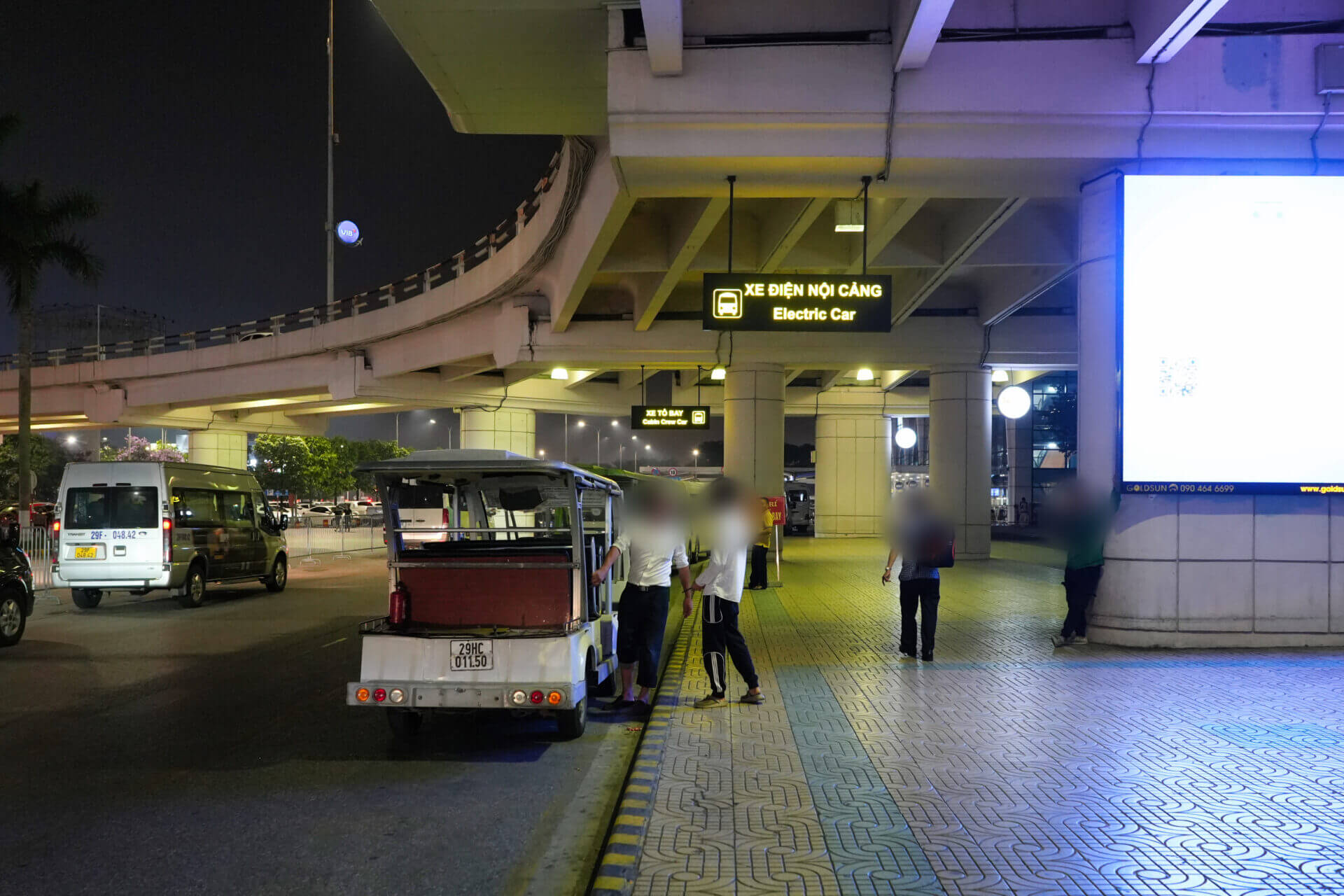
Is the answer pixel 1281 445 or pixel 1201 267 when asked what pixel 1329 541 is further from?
pixel 1201 267

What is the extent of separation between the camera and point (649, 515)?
800 centimetres

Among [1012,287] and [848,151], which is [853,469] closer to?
[1012,287]

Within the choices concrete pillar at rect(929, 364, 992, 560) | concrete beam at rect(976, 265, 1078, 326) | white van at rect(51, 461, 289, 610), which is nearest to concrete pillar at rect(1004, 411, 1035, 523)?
concrete pillar at rect(929, 364, 992, 560)

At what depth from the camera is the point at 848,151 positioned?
10.3 metres

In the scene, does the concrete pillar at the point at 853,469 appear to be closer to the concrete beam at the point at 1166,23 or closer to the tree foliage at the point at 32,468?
the concrete beam at the point at 1166,23

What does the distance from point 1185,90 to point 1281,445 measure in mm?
3901

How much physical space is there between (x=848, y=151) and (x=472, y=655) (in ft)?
22.2

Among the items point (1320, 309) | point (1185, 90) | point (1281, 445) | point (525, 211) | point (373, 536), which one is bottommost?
point (373, 536)

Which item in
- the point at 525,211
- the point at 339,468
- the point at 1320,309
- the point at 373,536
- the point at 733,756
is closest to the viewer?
the point at 733,756

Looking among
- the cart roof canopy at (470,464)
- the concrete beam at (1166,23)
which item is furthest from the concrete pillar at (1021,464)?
the cart roof canopy at (470,464)

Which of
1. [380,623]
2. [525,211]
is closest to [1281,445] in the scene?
[380,623]

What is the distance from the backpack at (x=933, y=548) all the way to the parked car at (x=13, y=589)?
35.7ft

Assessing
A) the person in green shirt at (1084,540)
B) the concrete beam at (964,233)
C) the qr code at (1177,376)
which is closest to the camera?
the qr code at (1177,376)

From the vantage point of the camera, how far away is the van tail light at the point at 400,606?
7.19 m
